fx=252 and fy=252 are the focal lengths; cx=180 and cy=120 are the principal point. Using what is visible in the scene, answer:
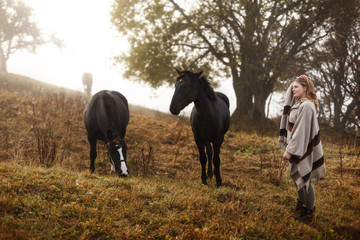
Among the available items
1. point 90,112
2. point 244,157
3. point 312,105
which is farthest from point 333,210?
point 90,112

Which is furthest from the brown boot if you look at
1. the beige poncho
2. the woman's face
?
the woman's face

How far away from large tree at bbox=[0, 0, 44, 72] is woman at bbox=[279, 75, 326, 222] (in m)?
34.7

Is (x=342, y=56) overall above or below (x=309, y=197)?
above

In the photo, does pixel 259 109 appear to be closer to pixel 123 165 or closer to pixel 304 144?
pixel 123 165

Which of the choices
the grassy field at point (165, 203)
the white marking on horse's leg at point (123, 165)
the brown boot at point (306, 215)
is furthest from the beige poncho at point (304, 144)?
the white marking on horse's leg at point (123, 165)

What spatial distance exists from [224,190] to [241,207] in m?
1.01

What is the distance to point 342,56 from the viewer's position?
1616cm

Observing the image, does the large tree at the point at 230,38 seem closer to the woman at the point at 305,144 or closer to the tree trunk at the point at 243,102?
the tree trunk at the point at 243,102

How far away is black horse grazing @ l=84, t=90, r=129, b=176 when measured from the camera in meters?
5.77

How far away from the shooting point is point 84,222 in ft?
11.7

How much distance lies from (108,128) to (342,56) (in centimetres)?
1624

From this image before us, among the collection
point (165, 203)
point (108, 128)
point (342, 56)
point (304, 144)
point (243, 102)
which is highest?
point (342, 56)

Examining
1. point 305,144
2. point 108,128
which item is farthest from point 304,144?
point 108,128

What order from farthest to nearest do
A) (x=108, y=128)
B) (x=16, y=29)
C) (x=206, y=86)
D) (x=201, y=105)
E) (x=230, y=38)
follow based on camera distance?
1. (x=16, y=29)
2. (x=230, y=38)
3. (x=108, y=128)
4. (x=206, y=86)
5. (x=201, y=105)
